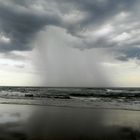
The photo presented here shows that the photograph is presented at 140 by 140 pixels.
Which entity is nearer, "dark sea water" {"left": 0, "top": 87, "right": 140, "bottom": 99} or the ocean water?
the ocean water

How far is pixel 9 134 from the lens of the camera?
7.20 metres

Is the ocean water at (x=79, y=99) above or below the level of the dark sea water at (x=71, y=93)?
below

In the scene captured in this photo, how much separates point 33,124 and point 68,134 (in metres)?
2.50

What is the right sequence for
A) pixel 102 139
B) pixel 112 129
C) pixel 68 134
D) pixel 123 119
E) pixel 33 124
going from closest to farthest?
pixel 102 139 < pixel 68 134 < pixel 112 129 < pixel 33 124 < pixel 123 119

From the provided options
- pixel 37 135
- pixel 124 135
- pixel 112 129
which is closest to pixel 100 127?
pixel 112 129

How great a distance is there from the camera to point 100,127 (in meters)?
8.52

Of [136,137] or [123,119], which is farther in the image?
[123,119]

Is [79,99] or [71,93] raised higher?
[71,93]

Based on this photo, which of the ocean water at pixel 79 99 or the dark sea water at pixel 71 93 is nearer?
the ocean water at pixel 79 99

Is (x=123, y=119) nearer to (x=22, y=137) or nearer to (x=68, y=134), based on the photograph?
(x=68, y=134)

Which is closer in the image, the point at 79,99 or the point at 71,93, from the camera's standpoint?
the point at 79,99

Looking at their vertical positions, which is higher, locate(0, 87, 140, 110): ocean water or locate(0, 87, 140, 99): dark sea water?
locate(0, 87, 140, 99): dark sea water

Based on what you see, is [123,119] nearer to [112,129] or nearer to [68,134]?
[112,129]

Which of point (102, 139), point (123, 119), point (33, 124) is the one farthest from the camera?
point (123, 119)
